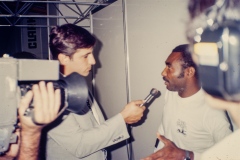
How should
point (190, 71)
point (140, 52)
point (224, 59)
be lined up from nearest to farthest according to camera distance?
point (224, 59) → point (190, 71) → point (140, 52)

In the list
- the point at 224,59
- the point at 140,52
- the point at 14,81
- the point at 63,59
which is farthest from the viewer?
the point at 140,52

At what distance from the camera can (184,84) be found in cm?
143

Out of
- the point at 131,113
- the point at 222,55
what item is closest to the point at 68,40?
the point at 131,113

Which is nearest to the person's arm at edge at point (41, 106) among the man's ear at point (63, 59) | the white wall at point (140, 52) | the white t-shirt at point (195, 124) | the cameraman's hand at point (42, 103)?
the cameraman's hand at point (42, 103)

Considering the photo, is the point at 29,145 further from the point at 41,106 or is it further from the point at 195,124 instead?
the point at 195,124

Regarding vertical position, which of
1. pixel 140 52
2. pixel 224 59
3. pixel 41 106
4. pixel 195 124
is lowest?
pixel 195 124

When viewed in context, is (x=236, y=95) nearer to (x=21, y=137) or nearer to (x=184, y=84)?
(x=184, y=84)

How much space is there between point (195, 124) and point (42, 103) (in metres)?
0.89

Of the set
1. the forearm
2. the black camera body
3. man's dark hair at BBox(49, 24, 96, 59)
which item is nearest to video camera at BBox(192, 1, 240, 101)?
the black camera body

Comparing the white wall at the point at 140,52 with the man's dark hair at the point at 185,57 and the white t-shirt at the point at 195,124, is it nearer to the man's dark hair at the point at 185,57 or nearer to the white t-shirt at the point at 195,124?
the man's dark hair at the point at 185,57

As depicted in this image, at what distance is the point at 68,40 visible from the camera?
1274 millimetres

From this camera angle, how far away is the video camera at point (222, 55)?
0.97 m

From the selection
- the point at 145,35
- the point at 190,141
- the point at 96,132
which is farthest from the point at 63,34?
the point at 190,141

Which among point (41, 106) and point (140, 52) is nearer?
point (41, 106)
